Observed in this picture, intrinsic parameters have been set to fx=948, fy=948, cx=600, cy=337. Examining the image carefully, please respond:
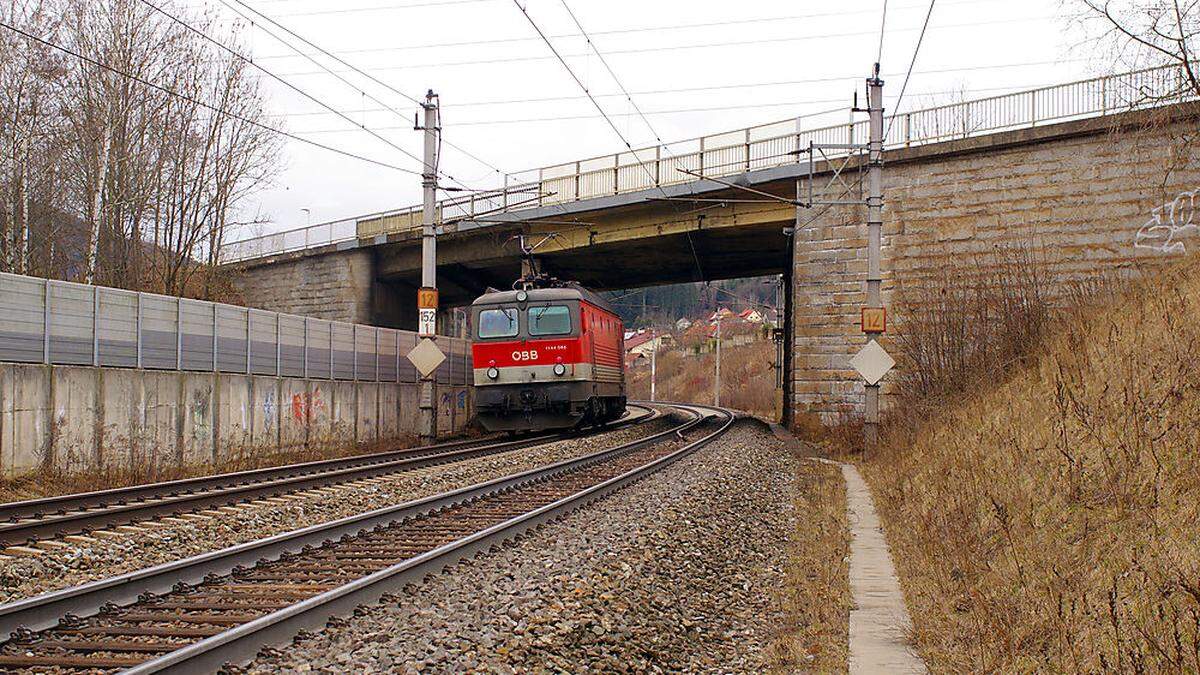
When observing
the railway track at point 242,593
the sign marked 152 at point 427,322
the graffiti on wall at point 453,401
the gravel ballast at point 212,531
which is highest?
the sign marked 152 at point 427,322

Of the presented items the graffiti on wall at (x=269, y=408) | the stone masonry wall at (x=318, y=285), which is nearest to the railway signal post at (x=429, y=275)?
the graffiti on wall at (x=269, y=408)

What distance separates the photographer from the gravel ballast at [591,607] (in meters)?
5.50

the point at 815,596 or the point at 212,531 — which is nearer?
the point at 815,596

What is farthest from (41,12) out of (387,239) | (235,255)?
(235,255)

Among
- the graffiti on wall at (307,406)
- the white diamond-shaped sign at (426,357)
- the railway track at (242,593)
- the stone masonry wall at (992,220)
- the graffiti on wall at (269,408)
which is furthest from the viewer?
the white diamond-shaped sign at (426,357)

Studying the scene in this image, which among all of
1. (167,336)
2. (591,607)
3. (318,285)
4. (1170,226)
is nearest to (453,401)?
(318,285)

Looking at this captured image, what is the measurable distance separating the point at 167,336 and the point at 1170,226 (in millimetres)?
20016

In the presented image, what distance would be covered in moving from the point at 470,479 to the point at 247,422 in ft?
21.8

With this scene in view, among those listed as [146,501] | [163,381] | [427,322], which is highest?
[427,322]

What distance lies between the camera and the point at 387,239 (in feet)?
111

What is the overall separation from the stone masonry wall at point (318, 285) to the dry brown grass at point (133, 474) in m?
14.9

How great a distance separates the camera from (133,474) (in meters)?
14.8

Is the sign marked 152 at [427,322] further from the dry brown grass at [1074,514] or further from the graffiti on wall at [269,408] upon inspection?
the dry brown grass at [1074,514]

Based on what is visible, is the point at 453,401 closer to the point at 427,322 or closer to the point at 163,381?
the point at 427,322
